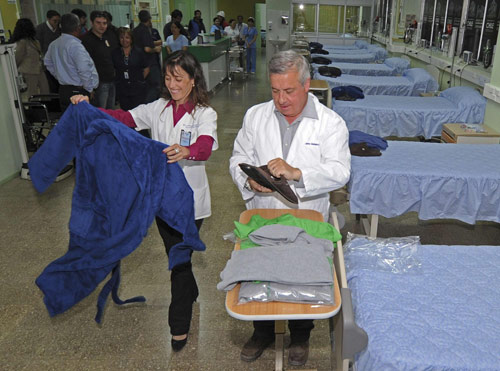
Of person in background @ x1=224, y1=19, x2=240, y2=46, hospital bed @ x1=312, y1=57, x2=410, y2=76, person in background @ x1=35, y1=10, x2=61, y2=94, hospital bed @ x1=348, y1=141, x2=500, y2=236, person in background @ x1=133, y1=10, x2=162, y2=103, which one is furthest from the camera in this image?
person in background @ x1=224, y1=19, x2=240, y2=46

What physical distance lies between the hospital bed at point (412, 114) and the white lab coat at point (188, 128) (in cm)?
324

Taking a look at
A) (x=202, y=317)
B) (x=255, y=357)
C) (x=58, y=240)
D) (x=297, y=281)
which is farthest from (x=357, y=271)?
(x=58, y=240)

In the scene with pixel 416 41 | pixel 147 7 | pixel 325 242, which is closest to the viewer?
pixel 325 242

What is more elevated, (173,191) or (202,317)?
(173,191)

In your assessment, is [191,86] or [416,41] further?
[416,41]

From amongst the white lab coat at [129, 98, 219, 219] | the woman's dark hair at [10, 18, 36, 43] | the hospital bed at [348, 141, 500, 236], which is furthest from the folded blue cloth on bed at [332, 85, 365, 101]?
the woman's dark hair at [10, 18, 36, 43]

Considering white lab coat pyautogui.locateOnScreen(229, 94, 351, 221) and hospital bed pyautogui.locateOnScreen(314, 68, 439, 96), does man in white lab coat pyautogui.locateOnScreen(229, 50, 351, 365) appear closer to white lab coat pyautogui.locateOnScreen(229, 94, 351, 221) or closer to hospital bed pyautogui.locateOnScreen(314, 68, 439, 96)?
white lab coat pyautogui.locateOnScreen(229, 94, 351, 221)

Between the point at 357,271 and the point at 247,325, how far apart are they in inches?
35.8

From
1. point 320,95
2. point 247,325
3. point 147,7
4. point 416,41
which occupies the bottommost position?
point 247,325

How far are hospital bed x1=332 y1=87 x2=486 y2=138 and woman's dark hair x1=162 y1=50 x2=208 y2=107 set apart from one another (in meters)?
3.27

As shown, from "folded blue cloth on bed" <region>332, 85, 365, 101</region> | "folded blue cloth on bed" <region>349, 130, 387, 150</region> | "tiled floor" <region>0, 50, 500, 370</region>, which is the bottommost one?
"tiled floor" <region>0, 50, 500, 370</region>

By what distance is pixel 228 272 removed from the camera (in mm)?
1534

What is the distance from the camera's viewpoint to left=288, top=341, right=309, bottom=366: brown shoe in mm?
2246

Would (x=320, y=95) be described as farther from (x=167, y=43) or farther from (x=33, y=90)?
(x=33, y=90)
